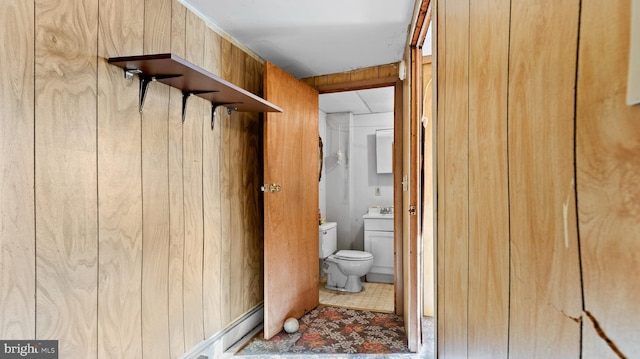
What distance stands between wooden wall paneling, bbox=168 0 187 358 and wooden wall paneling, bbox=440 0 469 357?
4.54 feet

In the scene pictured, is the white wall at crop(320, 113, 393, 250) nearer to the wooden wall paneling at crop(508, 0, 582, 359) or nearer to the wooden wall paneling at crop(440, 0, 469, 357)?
A: the wooden wall paneling at crop(440, 0, 469, 357)

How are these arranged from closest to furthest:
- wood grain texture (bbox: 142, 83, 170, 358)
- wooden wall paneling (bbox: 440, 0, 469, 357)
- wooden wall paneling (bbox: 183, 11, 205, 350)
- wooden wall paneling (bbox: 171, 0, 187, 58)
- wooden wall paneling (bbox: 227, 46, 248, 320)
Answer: wooden wall paneling (bbox: 440, 0, 469, 357) → wood grain texture (bbox: 142, 83, 170, 358) → wooden wall paneling (bbox: 171, 0, 187, 58) → wooden wall paneling (bbox: 183, 11, 205, 350) → wooden wall paneling (bbox: 227, 46, 248, 320)

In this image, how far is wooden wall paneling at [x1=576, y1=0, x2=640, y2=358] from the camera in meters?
0.30

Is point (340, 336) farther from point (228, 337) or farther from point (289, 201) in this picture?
point (289, 201)

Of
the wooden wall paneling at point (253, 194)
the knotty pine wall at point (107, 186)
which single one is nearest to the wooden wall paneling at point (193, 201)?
the knotty pine wall at point (107, 186)

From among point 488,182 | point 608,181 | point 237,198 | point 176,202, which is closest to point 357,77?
point 237,198

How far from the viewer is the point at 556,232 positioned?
42cm

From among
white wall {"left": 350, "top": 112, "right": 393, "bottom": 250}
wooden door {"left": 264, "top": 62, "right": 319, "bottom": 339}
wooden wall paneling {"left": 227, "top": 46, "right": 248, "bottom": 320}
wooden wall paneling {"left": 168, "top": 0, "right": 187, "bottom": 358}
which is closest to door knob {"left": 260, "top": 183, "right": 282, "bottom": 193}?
wooden door {"left": 264, "top": 62, "right": 319, "bottom": 339}

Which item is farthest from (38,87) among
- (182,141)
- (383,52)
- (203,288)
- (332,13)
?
(383,52)

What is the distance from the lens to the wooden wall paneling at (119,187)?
1309mm

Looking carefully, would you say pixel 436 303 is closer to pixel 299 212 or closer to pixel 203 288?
pixel 203 288

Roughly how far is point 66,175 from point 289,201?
4.88 feet

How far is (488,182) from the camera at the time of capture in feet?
2.17

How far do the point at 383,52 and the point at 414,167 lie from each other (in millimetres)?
997
